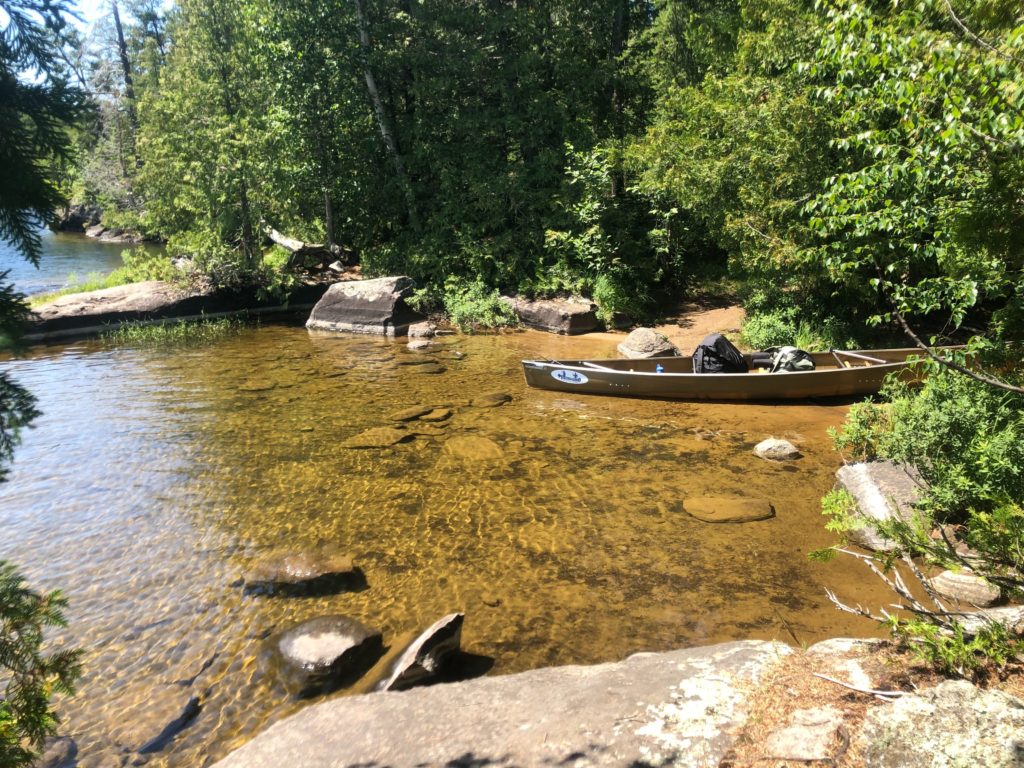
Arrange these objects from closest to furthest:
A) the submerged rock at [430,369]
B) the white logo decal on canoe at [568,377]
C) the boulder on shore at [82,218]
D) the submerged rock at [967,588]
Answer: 1. the submerged rock at [967,588]
2. the white logo decal on canoe at [568,377]
3. the submerged rock at [430,369]
4. the boulder on shore at [82,218]

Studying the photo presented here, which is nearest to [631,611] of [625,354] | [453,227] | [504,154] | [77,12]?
[77,12]

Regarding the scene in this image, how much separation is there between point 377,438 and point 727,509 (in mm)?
5265

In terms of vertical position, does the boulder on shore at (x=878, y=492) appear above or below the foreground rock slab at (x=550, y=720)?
above

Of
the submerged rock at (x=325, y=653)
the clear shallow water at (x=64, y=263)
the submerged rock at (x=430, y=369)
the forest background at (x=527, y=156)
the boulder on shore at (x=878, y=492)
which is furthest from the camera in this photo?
the clear shallow water at (x=64, y=263)

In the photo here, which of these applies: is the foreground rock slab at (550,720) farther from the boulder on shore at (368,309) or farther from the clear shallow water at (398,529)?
the boulder on shore at (368,309)

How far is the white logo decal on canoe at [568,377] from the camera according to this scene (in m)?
12.0

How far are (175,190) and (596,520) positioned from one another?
20.1 metres

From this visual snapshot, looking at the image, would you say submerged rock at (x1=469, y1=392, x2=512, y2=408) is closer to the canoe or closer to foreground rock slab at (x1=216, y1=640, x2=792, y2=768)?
the canoe

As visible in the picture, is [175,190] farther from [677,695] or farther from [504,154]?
[677,695]

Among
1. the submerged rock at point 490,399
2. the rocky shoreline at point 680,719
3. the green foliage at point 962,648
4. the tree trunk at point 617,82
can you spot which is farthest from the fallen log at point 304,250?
the green foliage at point 962,648

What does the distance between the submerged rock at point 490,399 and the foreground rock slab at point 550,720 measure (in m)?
7.10

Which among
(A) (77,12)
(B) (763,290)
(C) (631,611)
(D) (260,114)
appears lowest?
(C) (631,611)

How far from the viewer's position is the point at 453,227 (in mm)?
20594

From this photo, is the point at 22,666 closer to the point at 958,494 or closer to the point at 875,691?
the point at 875,691
